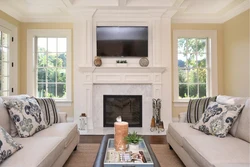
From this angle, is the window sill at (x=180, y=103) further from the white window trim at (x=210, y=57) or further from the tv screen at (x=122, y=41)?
the tv screen at (x=122, y=41)

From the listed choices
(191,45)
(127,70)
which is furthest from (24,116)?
(191,45)

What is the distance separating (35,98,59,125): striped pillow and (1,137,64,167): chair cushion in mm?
709

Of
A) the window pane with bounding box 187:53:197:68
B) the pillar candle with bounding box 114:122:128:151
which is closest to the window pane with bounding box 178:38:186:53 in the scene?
the window pane with bounding box 187:53:197:68

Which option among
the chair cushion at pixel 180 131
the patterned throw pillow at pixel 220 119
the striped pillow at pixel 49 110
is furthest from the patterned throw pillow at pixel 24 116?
the patterned throw pillow at pixel 220 119

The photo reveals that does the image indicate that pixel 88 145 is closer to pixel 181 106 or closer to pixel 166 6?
pixel 181 106

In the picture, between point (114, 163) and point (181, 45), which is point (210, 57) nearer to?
point (181, 45)

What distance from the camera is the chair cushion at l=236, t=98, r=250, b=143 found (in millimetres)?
2186

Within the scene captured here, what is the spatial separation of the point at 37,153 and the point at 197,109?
223cm

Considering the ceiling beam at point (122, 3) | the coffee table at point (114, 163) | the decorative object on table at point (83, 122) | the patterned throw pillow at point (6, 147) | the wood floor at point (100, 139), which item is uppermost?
the ceiling beam at point (122, 3)

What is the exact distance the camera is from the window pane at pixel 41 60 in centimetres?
511

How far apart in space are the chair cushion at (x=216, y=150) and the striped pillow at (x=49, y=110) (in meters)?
1.85

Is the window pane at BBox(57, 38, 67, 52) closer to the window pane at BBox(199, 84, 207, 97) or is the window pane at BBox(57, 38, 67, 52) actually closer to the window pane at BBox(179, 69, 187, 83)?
the window pane at BBox(179, 69, 187, 83)

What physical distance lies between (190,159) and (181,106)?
2.97m

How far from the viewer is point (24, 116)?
239 centimetres
